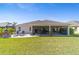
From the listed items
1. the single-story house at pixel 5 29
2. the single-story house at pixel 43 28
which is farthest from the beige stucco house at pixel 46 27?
the single-story house at pixel 5 29

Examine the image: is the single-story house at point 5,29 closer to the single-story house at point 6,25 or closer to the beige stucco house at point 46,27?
the single-story house at point 6,25

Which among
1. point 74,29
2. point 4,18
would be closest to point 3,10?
point 4,18

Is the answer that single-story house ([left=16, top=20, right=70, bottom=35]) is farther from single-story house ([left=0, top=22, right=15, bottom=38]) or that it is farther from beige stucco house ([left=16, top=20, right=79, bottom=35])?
single-story house ([left=0, top=22, right=15, bottom=38])

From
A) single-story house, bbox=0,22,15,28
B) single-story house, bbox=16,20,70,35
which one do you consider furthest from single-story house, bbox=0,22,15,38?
single-story house, bbox=16,20,70,35

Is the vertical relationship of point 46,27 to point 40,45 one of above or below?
above

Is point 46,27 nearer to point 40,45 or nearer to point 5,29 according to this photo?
point 40,45

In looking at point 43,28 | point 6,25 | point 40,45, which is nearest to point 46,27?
point 43,28

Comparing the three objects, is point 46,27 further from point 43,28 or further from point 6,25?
point 6,25
